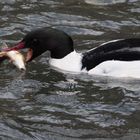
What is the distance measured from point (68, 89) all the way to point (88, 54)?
89 centimetres

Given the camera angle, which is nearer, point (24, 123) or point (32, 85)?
point (24, 123)

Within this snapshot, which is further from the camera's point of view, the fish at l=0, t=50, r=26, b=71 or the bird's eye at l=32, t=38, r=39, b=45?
the bird's eye at l=32, t=38, r=39, b=45

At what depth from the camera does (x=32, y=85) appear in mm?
10359

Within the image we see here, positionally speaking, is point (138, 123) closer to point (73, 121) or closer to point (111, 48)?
point (73, 121)

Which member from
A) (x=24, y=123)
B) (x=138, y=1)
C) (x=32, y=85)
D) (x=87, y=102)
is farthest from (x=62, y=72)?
(x=138, y=1)

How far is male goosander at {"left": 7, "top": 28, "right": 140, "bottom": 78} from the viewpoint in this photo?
34.7 feet

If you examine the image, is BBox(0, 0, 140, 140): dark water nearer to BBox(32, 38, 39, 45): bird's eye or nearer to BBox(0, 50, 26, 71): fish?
BBox(0, 50, 26, 71): fish

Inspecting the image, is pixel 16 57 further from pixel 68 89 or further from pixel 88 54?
pixel 68 89

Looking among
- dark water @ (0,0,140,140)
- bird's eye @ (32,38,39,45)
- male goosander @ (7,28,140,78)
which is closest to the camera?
dark water @ (0,0,140,140)

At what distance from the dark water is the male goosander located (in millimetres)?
140

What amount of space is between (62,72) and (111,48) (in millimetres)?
930

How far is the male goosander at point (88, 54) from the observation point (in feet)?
34.7

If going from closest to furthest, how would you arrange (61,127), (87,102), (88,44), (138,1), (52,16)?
(61,127) → (87,102) → (88,44) → (52,16) → (138,1)

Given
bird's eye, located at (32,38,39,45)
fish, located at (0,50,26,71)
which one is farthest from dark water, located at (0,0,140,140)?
bird's eye, located at (32,38,39,45)
